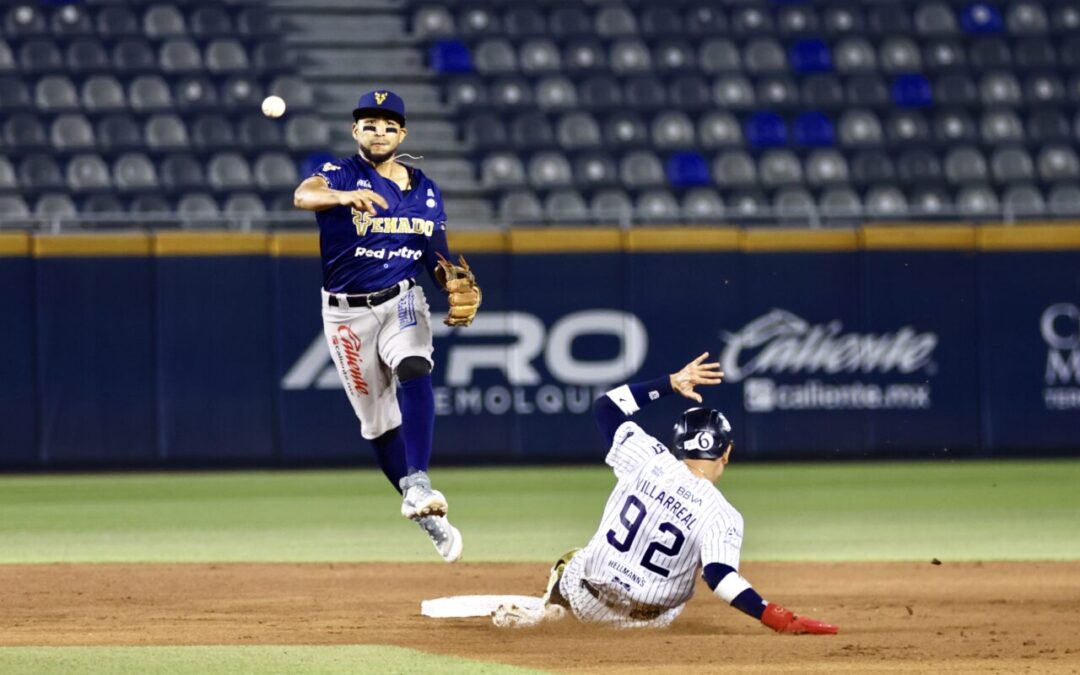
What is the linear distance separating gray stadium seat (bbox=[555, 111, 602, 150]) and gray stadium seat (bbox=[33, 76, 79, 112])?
4807 millimetres

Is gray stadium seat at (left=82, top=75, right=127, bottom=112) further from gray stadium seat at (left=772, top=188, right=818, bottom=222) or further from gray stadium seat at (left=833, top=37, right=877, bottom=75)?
gray stadium seat at (left=833, top=37, right=877, bottom=75)

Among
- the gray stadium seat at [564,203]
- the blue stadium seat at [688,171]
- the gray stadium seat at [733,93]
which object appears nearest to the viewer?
the gray stadium seat at [564,203]

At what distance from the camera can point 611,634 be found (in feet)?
21.3

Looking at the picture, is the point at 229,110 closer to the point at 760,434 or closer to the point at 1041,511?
the point at 760,434

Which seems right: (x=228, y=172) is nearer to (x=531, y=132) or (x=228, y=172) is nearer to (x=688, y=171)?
(x=531, y=132)

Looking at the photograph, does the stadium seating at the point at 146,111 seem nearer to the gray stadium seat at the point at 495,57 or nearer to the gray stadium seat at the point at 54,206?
the gray stadium seat at the point at 54,206

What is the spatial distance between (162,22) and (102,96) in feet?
3.69

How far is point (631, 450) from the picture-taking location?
20.8 feet

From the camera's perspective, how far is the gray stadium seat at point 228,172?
15906 mm

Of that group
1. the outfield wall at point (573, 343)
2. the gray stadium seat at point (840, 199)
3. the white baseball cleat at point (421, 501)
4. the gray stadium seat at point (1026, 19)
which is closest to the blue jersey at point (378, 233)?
the white baseball cleat at point (421, 501)

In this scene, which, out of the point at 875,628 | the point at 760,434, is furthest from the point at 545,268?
the point at 875,628

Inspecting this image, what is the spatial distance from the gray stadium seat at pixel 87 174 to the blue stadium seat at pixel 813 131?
22.9 feet

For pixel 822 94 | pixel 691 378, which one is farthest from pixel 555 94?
pixel 691 378

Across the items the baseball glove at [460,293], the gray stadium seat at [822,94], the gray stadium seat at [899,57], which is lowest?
the baseball glove at [460,293]
